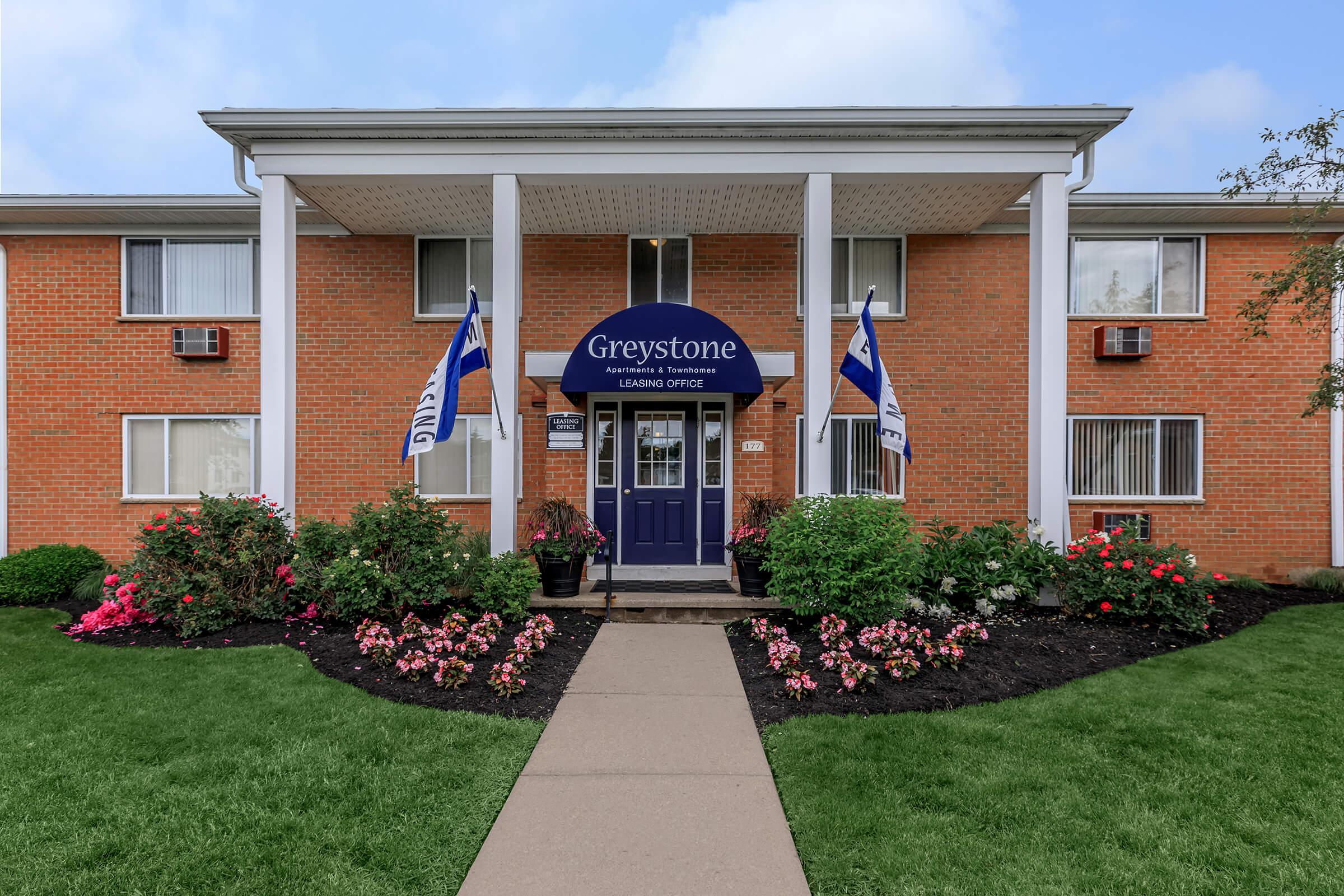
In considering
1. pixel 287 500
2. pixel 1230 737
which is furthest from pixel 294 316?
pixel 1230 737

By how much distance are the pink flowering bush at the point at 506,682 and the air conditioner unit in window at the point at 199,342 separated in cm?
774

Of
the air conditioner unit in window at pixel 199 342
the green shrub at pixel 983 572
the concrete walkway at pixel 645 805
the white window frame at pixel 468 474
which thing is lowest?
the concrete walkway at pixel 645 805

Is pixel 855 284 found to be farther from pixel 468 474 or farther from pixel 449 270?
pixel 468 474

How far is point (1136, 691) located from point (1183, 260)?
7841mm

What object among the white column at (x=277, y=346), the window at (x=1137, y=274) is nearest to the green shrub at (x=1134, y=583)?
the window at (x=1137, y=274)

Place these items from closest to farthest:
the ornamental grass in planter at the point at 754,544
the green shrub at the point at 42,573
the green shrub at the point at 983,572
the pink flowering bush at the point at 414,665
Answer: the pink flowering bush at the point at 414,665 → the green shrub at the point at 983,572 → the ornamental grass in planter at the point at 754,544 → the green shrub at the point at 42,573

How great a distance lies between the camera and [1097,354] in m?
9.58

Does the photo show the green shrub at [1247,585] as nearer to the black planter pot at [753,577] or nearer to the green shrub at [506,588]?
the black planter pot at [753,577]

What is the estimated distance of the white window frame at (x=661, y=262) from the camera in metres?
9.72

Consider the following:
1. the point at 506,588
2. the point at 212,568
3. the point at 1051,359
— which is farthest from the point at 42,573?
the point at 1051,359

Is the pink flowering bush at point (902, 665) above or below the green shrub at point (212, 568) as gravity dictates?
below

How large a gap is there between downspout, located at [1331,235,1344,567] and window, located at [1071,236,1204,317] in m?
1.92

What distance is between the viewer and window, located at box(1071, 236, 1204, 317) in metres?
9.70

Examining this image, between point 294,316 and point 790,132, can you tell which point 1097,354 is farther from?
point 294,316
